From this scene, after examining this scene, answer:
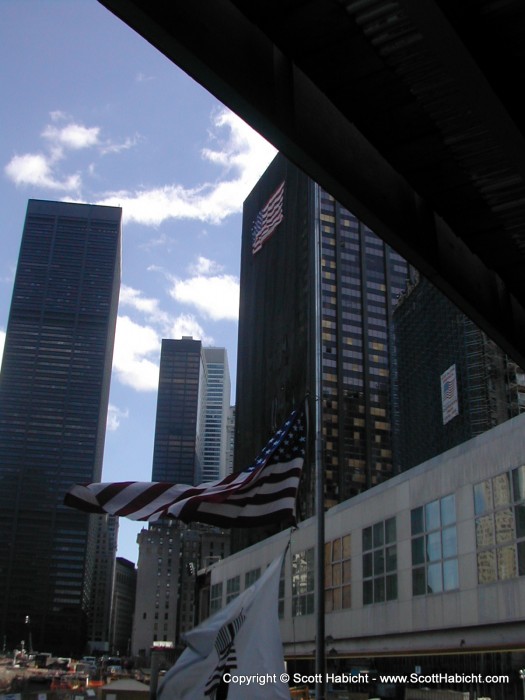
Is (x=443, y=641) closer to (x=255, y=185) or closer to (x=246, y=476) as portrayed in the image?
(x=246, y=476)

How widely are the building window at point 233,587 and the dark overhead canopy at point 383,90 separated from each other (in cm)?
5380

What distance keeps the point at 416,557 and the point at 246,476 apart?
1922 cm

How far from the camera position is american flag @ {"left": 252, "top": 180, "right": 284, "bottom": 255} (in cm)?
15312

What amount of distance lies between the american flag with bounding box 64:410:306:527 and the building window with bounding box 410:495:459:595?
1662 cm

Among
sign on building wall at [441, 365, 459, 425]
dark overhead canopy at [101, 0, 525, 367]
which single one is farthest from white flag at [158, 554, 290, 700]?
sign on building wall at [441, 365, 459, 425]

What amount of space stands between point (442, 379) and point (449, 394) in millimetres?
3345

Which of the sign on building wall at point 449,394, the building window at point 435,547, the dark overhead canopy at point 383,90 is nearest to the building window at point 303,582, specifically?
the building window at point 435,547

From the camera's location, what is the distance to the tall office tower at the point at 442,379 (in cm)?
8825

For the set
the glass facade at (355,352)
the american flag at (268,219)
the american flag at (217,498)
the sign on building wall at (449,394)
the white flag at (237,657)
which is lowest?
the white flag at (237,657)

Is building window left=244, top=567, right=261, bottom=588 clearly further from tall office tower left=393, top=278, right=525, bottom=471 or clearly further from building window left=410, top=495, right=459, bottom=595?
tall office tower left=393, top=278, right=525, bottom=471

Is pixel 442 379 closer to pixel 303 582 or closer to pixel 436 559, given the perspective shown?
pixel 303 582

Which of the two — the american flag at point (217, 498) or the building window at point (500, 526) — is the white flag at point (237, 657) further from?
the building window at point (500, 526)

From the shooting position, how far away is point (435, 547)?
28.5 m

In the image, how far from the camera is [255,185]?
173500mm
